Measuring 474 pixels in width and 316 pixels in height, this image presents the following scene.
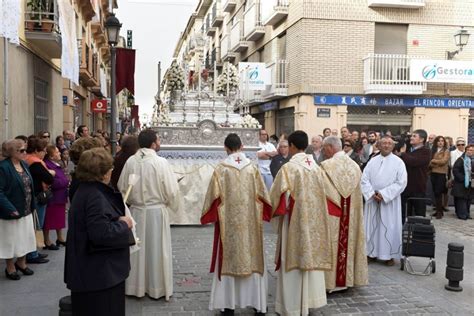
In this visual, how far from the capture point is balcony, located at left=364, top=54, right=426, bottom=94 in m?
18.3

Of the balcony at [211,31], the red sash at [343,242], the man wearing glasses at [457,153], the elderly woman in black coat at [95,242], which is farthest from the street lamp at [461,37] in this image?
the balcony at [211,31]

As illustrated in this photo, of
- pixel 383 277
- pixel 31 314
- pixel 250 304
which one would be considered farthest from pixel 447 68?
pixel 31 314

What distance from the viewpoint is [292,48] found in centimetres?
1970

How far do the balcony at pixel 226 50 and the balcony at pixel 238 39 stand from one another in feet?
2.51

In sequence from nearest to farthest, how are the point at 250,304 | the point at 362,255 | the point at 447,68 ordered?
the point at 250,304 → the point at 362,255 → the point at 447,68

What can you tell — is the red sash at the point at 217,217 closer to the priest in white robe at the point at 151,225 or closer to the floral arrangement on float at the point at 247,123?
the priest in white robe at the point at 151,225

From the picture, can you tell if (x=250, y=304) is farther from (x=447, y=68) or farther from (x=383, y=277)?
(x=447, y=68)

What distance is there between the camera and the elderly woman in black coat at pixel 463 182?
10.8 meters

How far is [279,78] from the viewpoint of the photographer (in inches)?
814

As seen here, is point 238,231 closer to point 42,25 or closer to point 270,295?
point 270,295

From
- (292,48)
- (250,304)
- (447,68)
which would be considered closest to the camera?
(250,304)

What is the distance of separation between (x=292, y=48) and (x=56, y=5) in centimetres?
1077

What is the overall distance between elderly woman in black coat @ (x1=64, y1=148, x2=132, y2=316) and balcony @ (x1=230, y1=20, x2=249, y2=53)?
933 inches

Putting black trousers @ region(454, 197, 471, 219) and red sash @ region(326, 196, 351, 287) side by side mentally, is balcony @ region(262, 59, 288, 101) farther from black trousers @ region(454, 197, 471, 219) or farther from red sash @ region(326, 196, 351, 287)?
red sash @ region(326, 196, 351, 287)
